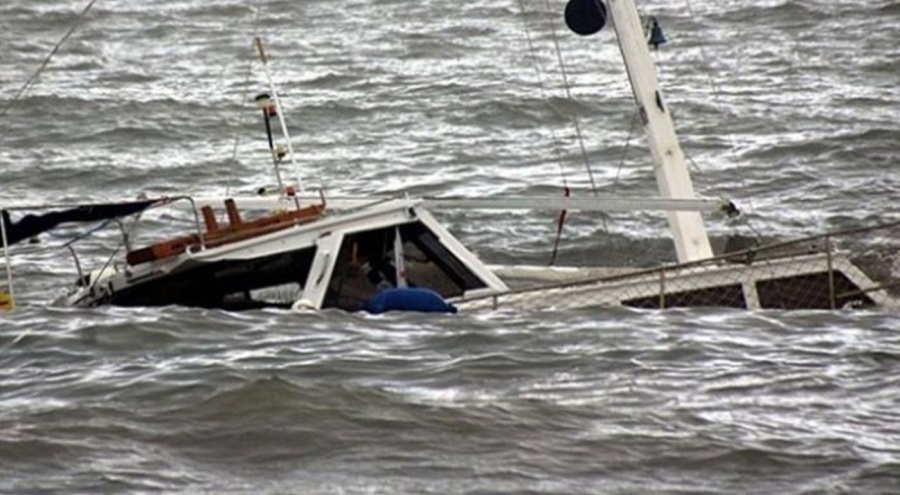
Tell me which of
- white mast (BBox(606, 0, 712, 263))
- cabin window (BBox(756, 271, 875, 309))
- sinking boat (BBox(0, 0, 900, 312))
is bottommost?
cabin window (BBox(756, 271, 875, 309))

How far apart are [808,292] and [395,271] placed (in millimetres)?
3277

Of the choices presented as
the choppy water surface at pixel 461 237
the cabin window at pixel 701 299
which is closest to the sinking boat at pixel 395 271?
the cabin window at pixel 701 299

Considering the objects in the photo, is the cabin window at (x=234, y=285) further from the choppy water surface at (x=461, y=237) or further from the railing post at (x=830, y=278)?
the railing post at (x=830, y=278)

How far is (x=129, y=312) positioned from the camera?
65.3ft

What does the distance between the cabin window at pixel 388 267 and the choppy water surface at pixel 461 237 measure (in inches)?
40.1

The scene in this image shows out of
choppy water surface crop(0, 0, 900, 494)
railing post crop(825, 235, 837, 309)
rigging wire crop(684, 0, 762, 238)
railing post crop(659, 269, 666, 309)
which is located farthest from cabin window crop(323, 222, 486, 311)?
rigging wire crop(684, 0, 762, 238)

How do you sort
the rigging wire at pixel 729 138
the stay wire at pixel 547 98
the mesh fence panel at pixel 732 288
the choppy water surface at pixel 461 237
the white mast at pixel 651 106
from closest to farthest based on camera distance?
1. the choppy water surface at pixel 461 237
2. the mesh fence panel at pixel 732 288
3. the white mast at pixel 651 106
4. the rigging wire at pixel 729 138
5. the stay wire at pixel 547 98

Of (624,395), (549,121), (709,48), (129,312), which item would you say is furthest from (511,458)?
(709,48)

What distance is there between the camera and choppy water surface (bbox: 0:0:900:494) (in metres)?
14.9

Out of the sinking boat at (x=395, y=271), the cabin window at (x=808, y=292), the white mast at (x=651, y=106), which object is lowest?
the cabin window at (x=808, y=292)

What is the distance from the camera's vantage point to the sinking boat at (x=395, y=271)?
66.6 ft

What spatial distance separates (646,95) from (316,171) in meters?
10.5

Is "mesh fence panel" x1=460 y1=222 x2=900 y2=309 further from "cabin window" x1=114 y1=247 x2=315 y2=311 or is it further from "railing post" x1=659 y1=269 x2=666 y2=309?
"cabin window" x1=114 y1=247 x2=315 y2=311

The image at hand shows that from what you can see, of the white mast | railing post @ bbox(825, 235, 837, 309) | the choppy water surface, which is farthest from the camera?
the white mast
